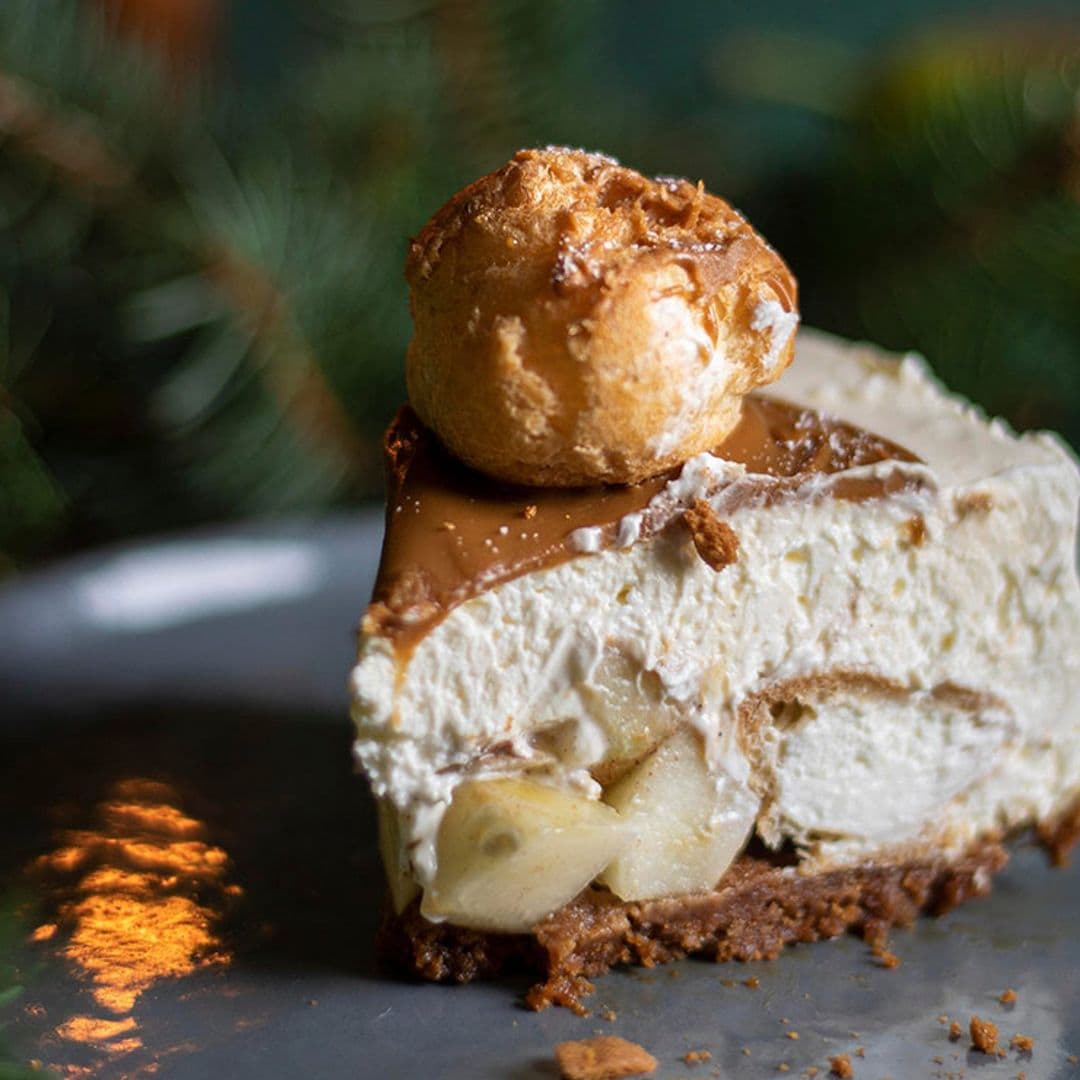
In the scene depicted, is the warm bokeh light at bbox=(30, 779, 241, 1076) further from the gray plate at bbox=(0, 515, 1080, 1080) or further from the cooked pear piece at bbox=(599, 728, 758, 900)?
the cooked pear piece at bbox=(599, 728, 758, 900)

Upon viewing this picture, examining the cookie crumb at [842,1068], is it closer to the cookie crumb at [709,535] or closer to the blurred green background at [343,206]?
the cookie crumb at [709,535]

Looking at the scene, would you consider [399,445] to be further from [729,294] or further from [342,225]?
[342,225]

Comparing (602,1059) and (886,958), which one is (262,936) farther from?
Answer: (886,958)

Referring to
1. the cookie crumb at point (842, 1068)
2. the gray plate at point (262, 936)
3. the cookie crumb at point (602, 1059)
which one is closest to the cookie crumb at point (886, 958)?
the gray plate at point (262, 936)

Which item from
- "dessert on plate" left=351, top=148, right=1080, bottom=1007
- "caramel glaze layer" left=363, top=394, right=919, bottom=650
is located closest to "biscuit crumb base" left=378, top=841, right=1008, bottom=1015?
"dessert on plate" left=351, top=148, right=1080, bottom=1007

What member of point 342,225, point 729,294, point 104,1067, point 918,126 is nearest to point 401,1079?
point 104,1067
